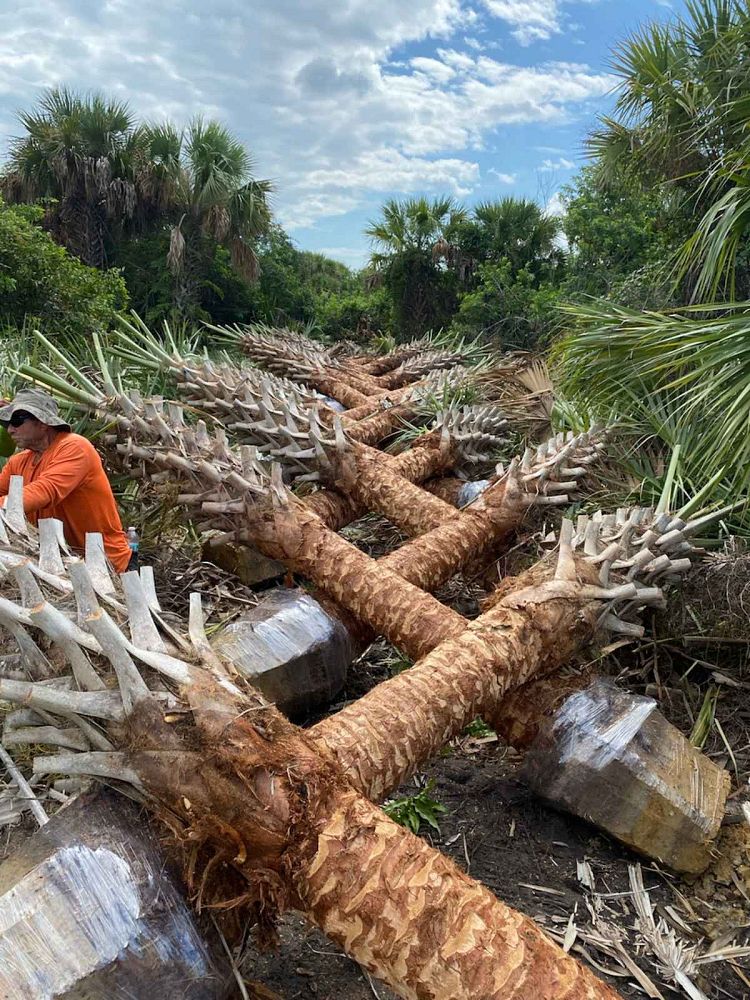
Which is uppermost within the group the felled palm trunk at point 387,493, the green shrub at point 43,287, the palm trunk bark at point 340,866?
the green shrub at point 43,287

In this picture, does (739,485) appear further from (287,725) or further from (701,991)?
(287,725)

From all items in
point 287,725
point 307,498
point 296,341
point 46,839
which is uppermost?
point 296,341

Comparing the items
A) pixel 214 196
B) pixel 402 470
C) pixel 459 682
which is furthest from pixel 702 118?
pixel 214 196

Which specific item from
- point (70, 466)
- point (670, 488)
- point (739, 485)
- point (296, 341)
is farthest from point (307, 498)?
point (296, 341)

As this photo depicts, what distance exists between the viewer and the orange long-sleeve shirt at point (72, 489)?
3.77 metres

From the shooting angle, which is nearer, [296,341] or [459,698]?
[459,698]

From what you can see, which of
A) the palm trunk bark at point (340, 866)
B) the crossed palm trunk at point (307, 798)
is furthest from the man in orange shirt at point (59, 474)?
the palm trunk bark at point (340, 866)

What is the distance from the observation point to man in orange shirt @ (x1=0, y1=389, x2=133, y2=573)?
3.79m

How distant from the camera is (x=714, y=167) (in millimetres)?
6137

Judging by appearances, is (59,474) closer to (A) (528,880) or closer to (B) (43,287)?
(A) (528,880)

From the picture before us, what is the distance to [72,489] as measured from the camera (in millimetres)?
3850

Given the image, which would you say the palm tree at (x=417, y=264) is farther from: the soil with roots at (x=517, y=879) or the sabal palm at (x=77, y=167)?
the soil with roots at (x=517, y=879)

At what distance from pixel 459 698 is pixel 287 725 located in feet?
3.21

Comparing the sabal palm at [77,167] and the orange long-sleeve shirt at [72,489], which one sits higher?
the sabal palm at [77,167]
